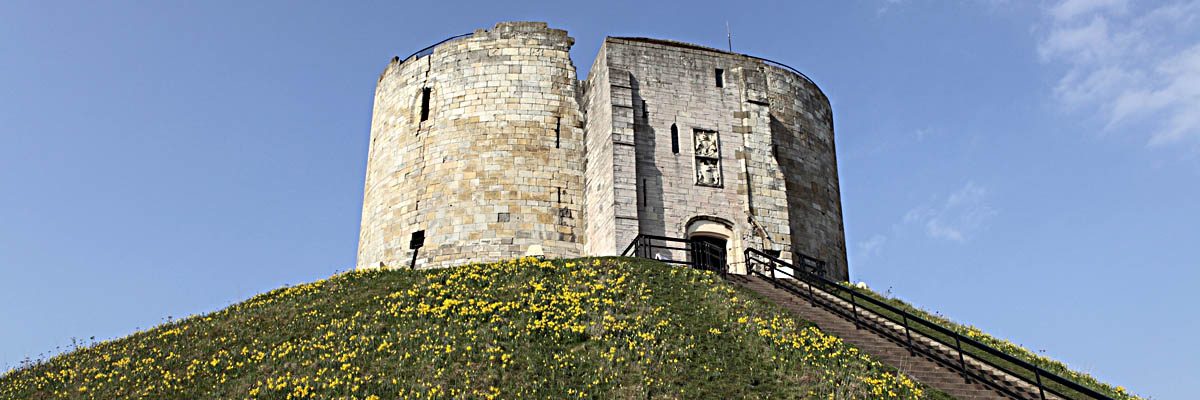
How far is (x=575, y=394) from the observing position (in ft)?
41.3

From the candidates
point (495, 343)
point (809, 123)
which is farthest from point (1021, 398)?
point (809, 123)

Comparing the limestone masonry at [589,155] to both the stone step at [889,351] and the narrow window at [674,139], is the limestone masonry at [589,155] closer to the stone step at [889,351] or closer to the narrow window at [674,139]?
the narrow window at [674,139]

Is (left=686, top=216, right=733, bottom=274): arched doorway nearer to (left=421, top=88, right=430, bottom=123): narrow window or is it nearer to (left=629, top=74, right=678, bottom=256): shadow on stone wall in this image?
(left=629, top=74, right=678, bottom=256): shadow on stone wall

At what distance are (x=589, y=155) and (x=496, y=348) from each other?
35.7 feet

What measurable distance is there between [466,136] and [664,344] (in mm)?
12459

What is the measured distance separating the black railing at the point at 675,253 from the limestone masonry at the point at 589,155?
0.42m

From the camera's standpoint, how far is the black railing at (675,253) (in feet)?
63.2

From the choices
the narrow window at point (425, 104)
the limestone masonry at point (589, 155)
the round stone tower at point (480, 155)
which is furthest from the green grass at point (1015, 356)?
the narrow window at point (425, 104)

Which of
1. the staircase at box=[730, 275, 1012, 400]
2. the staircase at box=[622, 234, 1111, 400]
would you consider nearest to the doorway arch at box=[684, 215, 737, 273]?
the staircase at box=[622, 234, 1111, 400]

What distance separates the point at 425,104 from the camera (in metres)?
26.4

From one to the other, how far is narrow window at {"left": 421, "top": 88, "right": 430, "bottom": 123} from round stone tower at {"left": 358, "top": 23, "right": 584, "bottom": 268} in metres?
0.03

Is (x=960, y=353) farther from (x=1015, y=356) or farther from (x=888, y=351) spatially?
(x=1015, y=356)

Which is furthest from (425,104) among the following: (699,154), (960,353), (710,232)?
(960,353)

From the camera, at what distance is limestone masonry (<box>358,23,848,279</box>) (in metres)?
→ 23.2
